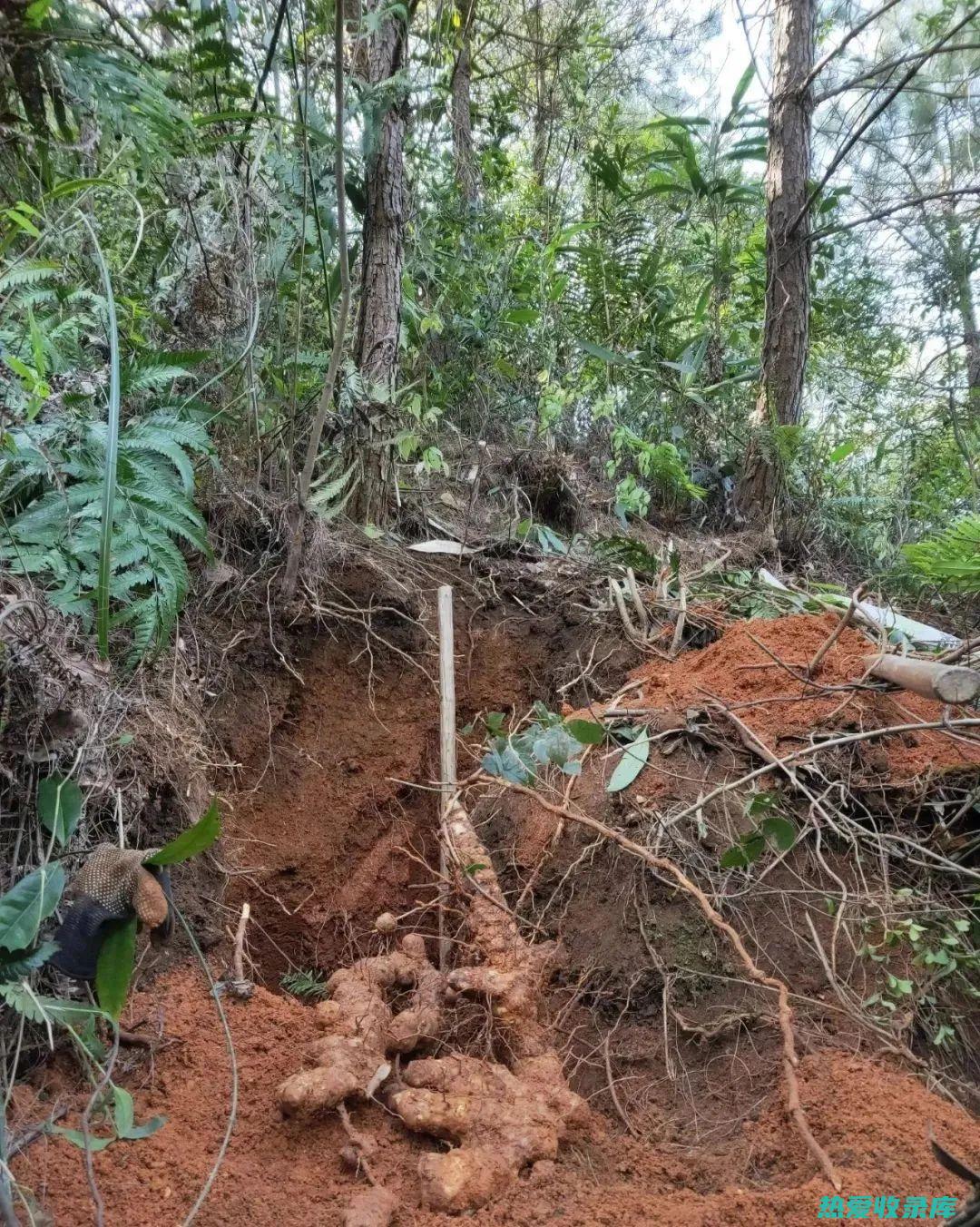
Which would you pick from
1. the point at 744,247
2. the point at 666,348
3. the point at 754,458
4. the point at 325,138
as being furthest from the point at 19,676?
the point at 744,247

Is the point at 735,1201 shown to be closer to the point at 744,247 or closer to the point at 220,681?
the point at 220,681

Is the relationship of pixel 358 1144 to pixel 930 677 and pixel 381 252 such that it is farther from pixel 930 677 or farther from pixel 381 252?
pixel 381 252

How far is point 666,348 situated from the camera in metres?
5.16

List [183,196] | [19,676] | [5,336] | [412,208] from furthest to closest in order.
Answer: [412,208]
[183,196]
[5,336]
[19,676]

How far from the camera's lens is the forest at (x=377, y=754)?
4.88ft

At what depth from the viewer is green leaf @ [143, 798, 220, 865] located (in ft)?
3.96

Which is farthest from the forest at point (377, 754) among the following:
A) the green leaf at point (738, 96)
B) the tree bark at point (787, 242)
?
the green leaf at point (738, 96)

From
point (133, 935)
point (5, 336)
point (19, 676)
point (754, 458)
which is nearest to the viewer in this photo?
point (133, 935)

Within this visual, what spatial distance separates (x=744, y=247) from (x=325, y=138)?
3.91m

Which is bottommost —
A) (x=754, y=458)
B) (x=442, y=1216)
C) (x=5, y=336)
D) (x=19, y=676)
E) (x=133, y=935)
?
(x=442, y=1216)

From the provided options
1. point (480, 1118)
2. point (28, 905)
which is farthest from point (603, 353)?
point (28, 905)

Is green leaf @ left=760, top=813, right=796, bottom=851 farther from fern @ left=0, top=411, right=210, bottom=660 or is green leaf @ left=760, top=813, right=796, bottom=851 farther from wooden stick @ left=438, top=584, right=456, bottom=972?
fern @ left=0, top=411, right=210, bottom=660

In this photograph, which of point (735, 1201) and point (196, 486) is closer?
point (735, 1201)

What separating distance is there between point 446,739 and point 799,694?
109 centimetres
